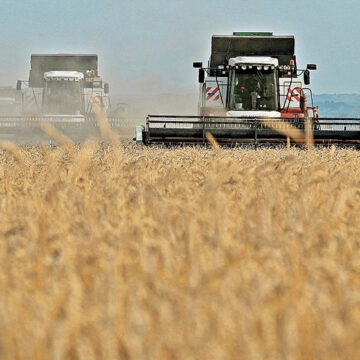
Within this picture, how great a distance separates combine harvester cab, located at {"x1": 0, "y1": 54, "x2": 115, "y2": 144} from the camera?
817 inches

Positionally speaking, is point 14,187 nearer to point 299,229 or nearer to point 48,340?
point 299,229

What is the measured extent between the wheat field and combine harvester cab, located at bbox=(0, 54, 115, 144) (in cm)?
1704

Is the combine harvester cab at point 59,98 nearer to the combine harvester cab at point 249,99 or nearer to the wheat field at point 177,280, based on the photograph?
the combine harvester cab at point 249,99

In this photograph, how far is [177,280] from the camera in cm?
195

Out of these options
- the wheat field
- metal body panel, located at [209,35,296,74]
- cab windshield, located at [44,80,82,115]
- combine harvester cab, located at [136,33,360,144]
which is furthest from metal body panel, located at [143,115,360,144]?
the wheat field

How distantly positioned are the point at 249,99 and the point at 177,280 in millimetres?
15423

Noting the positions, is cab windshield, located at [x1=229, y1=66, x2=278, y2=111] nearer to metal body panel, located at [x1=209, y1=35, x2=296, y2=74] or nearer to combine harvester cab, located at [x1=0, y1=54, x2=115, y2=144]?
metal body panel, located at [x1=209, y1=35, x2=296, y2=74]

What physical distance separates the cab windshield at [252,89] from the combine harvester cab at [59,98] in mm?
5303

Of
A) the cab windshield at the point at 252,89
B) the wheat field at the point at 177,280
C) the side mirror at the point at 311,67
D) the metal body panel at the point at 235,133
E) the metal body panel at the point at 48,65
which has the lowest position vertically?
the wheat field at the point at 177,280

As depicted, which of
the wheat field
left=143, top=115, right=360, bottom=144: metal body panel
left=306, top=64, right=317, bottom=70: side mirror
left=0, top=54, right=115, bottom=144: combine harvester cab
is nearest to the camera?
the wheat field

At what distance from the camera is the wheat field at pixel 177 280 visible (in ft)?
4.84

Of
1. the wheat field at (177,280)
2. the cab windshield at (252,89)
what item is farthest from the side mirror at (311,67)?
the wheat field at (177,280)

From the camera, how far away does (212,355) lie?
1.36m

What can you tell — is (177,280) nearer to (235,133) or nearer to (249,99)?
(235,133)
